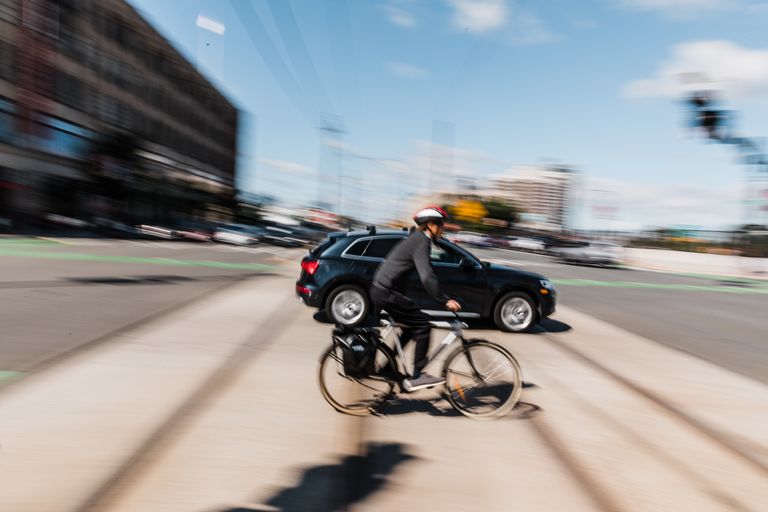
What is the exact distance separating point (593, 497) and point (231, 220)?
79197 millimetres

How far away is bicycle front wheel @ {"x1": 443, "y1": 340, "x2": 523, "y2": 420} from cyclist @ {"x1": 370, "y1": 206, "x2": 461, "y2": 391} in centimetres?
16

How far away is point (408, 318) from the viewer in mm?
4645

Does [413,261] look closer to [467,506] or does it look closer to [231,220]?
[467,506]

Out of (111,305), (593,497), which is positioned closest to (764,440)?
(593,497)

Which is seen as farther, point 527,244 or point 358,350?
point 527,244

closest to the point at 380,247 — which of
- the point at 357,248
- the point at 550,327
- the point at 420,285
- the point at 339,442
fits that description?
the point at 357,248

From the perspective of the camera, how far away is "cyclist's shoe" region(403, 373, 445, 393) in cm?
470

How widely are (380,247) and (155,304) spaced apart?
407 centimetres

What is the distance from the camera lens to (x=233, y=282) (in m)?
13.9

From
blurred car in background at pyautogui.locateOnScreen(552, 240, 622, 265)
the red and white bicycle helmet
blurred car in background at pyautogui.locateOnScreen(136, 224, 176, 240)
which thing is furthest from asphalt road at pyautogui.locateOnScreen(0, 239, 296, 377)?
blurred car in background at pyautogui.locateOnScreen(552, 240, 622, 265)

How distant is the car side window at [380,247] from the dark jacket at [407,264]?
13.4 ft

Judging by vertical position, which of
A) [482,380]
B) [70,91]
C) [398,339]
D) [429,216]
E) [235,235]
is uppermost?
[70,91]

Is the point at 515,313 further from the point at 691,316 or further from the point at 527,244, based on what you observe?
the point at 527,244

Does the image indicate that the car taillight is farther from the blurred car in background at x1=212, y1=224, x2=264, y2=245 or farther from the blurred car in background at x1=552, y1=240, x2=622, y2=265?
the blurred car in background at x1=552, y1=240, x2=622, y2=265
